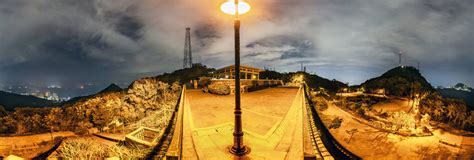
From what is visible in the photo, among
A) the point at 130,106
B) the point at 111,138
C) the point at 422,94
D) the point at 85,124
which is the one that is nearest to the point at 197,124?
the point at 111,138

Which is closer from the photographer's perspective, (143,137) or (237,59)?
(237,59)

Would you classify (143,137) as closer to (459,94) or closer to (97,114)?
(97,114)

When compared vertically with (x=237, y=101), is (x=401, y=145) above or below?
below

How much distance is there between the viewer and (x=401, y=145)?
17078 millimetres

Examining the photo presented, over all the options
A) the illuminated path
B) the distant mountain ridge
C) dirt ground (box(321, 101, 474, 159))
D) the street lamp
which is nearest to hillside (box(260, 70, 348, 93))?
dirt ground (box(321, 101, 474, 159))

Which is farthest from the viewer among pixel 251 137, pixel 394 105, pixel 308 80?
pixel 308 80

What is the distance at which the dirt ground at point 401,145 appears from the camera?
1539 cm

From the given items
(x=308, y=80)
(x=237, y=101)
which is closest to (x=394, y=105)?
(x=308, y=80)

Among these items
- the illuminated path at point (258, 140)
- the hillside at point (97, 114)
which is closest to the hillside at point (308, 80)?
the hillside at point (97, 114)

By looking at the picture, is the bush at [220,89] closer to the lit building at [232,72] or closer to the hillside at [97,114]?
the hillside at [97,114]

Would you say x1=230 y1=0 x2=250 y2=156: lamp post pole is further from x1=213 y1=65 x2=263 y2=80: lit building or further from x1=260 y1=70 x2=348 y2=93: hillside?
x1=260 y1=70 x2=348 y2=93: hillside

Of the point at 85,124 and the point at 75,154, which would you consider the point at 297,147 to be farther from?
the point at 85,124

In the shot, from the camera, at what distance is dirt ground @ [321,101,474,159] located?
50.5 feet

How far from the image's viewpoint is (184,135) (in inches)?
244
